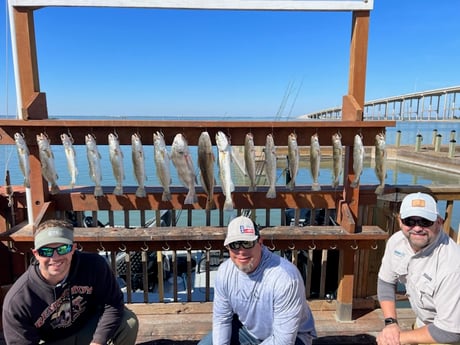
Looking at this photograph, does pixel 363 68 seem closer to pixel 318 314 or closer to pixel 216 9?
pixel 216 9

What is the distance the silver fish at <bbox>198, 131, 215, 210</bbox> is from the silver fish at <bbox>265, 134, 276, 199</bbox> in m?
0.43

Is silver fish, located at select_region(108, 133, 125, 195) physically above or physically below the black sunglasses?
above

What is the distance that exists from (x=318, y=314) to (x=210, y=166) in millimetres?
1694

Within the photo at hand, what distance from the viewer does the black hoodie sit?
192cm

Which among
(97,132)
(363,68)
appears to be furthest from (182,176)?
(363,68)

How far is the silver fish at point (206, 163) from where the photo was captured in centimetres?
264

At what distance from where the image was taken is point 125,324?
231 cm

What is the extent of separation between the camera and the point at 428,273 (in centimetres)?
187

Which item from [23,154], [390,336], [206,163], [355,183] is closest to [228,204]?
[206,163]

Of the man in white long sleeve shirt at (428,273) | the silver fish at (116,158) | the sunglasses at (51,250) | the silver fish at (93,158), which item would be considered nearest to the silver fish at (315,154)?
the man in white long sleeve shirt at (428,273)

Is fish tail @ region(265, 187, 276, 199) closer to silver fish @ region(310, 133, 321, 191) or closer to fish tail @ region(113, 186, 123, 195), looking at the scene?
silver fish @ region(310, 133, 321, 191)

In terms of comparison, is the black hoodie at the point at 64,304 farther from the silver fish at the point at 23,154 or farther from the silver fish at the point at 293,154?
the silver fish at the point at 293,154

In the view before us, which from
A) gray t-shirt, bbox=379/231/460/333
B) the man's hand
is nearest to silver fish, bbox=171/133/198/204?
gray t-shirt, bbox=379/231/460/333

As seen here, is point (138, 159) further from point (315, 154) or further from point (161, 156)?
point (315, 154)
